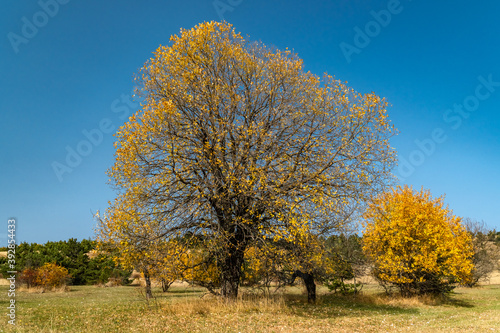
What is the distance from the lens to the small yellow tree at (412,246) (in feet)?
71.3

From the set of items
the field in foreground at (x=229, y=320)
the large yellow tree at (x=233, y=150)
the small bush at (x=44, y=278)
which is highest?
the large yellow tree at (x=233, y=150)

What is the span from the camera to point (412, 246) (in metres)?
22.2

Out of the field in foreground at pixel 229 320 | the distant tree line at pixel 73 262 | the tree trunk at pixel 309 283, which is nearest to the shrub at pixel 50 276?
the distant tree line at pixel 73 262

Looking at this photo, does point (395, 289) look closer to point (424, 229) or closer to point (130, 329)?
point (424, 229)

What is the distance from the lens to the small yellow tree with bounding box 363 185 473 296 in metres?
21.7

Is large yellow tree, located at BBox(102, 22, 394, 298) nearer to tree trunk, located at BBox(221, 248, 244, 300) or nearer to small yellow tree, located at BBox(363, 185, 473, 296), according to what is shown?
A: tree trunk, located at BBox(221, 248, 244, 300)

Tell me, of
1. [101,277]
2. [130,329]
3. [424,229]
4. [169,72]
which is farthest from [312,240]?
[101,277]

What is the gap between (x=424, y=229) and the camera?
21.9 meters

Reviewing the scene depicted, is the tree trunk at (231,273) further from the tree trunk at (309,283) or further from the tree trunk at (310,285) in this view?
the tree trunk at (310,285)

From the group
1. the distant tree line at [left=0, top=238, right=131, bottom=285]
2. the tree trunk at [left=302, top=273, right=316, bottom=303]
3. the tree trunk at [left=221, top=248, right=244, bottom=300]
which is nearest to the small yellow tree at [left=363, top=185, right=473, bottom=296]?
the tree trunk at [left=302, top=273, right=316, bottom=303]

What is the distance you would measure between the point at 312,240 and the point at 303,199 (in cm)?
248

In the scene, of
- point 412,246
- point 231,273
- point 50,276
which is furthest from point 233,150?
point 50,276

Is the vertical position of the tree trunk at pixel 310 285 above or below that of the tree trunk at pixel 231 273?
below

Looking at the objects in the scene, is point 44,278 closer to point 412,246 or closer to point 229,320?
point 229,320
